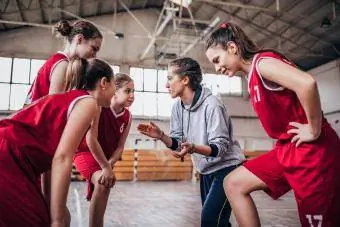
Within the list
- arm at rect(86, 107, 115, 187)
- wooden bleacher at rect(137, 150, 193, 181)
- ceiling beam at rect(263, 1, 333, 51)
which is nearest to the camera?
arm at rect(86, 107, 115, 187)

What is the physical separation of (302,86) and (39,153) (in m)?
1.18

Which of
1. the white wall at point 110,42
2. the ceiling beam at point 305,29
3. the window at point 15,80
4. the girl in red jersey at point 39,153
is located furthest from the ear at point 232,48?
the window at point 15,80

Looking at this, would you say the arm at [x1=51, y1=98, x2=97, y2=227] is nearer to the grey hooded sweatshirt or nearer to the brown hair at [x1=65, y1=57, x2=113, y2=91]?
the brown hair at [x1=65, y1=57, x2=113, y2=91]

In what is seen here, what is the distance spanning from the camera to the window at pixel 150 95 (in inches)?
579

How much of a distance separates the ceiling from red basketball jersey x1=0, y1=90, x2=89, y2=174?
9545 mm

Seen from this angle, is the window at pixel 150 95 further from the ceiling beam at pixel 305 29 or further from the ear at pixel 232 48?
the ear at pixel 232 48

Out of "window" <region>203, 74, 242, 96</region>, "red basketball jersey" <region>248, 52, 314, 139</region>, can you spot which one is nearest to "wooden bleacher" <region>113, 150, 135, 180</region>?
"window" <region>203, 74, 242, 96</region>

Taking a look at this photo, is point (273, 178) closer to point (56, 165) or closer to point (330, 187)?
point (330, 187)

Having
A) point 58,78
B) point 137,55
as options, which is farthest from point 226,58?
point 137,55

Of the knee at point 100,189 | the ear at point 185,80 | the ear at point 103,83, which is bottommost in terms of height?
the knee at point 100,189

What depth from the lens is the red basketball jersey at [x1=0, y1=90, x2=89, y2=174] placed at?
1.35 m

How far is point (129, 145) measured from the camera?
→ 573 inches

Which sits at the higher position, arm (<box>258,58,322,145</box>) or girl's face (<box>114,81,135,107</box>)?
girl's face (<box>114,81,135,107</box>)

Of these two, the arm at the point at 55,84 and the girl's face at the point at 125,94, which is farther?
the girl's face at the point at 125,94
